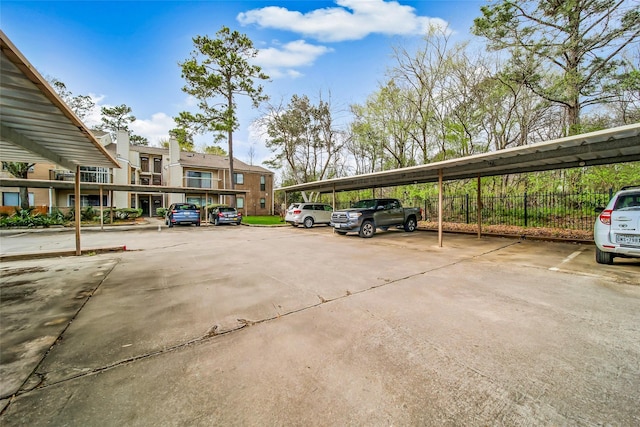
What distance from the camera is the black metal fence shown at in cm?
1092

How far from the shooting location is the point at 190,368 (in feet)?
6.93

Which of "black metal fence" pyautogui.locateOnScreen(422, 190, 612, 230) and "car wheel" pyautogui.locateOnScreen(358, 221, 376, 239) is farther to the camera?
"black metal fence" pyautogui.locateOnScreen(422, 190, 612, 230)

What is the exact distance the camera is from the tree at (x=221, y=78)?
19.7 meters

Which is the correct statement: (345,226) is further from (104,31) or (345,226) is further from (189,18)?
(104,31)

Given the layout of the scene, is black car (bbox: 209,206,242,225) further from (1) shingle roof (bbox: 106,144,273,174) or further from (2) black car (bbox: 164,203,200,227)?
(1) shingle roof (bbox: 106,144,273,174)

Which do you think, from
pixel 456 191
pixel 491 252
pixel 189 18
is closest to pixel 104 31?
pixel 189 18

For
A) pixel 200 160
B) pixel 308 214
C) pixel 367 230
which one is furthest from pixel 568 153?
pixel 200 160

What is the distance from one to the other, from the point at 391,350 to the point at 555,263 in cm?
Answer: 584

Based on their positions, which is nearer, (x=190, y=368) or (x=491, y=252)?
(x=190, y=368)

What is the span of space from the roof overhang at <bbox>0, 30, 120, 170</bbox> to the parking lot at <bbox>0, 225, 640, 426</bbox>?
8.90ft

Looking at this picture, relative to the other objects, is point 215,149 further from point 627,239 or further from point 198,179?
point 627,239

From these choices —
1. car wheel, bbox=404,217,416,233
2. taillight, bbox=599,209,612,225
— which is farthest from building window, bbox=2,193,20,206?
taillight, bbox=599,209,612,225

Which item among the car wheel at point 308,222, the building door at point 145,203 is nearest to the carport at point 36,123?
the car wheel at point 308,222

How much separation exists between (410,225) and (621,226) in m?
7.91
